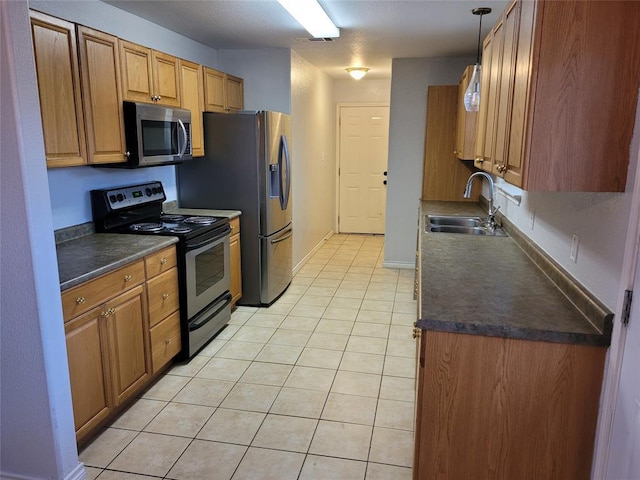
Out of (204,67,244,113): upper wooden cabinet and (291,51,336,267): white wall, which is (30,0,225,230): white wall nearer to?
(204,67,244,113): upper wooden cabinet

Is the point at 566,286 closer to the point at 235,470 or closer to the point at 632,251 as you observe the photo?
the point at 632,251

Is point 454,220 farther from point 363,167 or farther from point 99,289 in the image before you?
point 363,167

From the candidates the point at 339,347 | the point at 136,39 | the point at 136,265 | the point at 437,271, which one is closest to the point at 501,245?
the point at 437,271

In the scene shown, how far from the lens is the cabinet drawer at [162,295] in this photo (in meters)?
2.71

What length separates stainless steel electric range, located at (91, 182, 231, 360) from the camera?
3.05 m

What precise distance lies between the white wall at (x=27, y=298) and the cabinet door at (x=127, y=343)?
0.40 meters

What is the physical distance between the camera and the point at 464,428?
1.67 meters

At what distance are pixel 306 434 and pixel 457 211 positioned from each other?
2.57 metres

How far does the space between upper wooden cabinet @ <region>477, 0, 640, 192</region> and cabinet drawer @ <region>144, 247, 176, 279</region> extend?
200 centimetres

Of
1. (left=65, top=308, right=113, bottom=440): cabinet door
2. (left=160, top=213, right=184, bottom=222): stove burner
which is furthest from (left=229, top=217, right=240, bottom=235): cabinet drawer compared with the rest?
(left=65, top=308, right=113, bottom=440): cabinet door

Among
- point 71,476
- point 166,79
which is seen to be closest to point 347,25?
point 166,79

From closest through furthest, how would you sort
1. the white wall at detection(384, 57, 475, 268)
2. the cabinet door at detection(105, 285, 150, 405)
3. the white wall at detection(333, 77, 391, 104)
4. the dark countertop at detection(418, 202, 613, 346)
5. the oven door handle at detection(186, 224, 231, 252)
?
the dark countertop at detection(418, 202, 613, 346)
the cabinet door at detection(105, 285, 150, 405)
the oven door handle at detection(186, 224, 231, 252)
the white wall at detection(384, 57, 475, 268)
the white wall at detection(333, 77, 391, 104)

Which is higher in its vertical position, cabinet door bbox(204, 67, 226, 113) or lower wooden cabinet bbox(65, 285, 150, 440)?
cabinet door bbox(204, 67, 226, 113)

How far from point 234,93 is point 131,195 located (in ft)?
5.41
